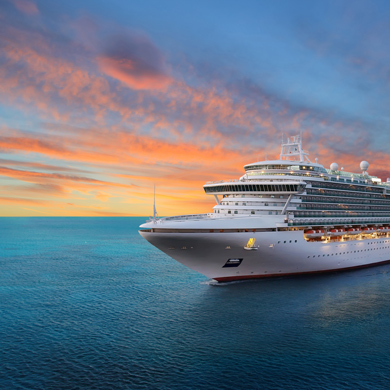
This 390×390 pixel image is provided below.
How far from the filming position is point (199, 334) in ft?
86.0

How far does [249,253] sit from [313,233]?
1026 centimetres

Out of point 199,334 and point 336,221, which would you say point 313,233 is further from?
point 199,334

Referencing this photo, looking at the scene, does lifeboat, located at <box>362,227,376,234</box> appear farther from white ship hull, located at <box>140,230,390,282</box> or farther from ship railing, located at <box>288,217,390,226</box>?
white ship hull, located at <box>140,230,390,282</box>

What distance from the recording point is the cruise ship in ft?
118

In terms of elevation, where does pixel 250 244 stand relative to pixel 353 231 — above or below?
below

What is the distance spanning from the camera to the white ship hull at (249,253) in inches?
1396

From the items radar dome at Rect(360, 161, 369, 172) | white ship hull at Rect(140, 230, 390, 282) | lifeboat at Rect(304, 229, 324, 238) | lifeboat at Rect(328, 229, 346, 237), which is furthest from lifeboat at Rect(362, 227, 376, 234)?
radar dome at Rect(360, 161, 369, 172)

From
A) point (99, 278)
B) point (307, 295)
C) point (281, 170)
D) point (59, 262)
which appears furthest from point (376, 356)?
point (59, 262)

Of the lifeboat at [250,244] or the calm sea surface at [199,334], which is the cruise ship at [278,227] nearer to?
the lifeboat at [250,244]

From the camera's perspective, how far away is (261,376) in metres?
20.4

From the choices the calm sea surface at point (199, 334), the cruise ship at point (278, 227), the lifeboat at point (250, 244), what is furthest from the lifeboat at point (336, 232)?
the lifeboat at point (250, 244)

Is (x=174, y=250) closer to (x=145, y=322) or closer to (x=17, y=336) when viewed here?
(x=145, y=322)

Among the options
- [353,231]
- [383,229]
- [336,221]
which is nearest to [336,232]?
[336,221]

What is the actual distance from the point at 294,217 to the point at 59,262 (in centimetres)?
4783
